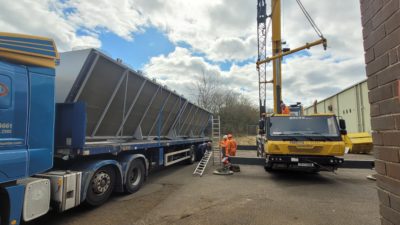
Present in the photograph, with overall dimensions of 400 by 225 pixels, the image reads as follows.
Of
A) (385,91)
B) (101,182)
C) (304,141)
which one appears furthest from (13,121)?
(304,141)

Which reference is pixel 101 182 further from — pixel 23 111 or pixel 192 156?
pixel 192 156

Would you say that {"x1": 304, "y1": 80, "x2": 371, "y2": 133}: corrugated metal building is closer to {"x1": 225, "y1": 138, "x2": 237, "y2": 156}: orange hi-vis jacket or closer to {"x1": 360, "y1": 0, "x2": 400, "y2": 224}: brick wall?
{"x1": 225, "y1": 138, "x2": 237, "y2": 156}: orange hi-vis jacket

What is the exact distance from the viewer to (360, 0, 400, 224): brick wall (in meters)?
1.37

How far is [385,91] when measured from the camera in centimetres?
147

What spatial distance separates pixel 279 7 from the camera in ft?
42.8

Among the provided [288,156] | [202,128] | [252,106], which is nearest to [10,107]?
[288,156]

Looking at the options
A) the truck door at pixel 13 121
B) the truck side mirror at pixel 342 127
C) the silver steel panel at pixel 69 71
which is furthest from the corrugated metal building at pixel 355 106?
the truck door at pixel 13 121

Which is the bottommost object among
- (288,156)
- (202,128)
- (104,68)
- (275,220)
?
→ (275,220)

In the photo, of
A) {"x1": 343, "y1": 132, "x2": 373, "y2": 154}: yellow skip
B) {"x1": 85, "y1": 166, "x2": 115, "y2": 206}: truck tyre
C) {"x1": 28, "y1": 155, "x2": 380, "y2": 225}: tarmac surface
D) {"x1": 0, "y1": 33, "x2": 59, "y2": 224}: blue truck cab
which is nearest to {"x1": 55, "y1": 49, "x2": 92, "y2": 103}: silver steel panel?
{"x1": 0, "y1": 33, "x2": 59, "y2": 224}: blue truck cab

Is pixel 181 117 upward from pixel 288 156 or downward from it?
upward

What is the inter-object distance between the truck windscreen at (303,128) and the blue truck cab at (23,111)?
6277mm

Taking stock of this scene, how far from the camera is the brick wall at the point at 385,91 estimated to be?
4.50 ft

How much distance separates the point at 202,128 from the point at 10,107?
Result: 39.0 feet

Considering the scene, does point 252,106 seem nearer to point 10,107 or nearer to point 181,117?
point 181,117
